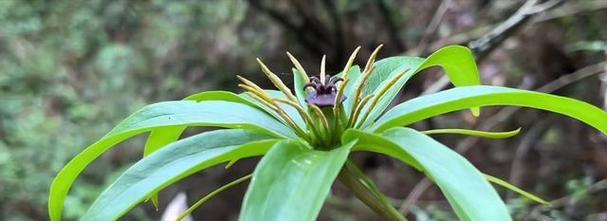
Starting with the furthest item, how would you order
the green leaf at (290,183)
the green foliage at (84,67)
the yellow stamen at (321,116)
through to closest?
1. the green foliage at (84,67)
2. the yellow stamen at (321,116)
3. the green leaf at (290,183)

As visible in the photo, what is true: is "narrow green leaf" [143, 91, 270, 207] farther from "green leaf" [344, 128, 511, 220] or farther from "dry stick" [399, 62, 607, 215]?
"dry stick" [399, 62, 607, 215]

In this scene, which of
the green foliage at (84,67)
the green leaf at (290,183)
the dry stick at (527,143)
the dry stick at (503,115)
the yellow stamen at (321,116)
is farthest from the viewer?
the green foliage at (84,67)

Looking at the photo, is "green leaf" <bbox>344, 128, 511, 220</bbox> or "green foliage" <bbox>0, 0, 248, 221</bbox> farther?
"green foliage" <bbox>0, 0, 248, 221</bbox>

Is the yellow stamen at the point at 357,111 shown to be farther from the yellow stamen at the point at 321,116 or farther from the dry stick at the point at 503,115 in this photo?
the dry stick at the point at 503,115

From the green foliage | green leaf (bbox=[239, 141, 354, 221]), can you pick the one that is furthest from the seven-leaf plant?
the green foliage

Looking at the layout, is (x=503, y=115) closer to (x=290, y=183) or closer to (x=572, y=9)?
(x=572, y=9)

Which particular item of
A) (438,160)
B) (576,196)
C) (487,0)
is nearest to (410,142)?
(438,160)

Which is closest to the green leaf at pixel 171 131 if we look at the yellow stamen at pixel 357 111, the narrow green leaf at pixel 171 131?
the narrow green leaf at pixel 171 131
